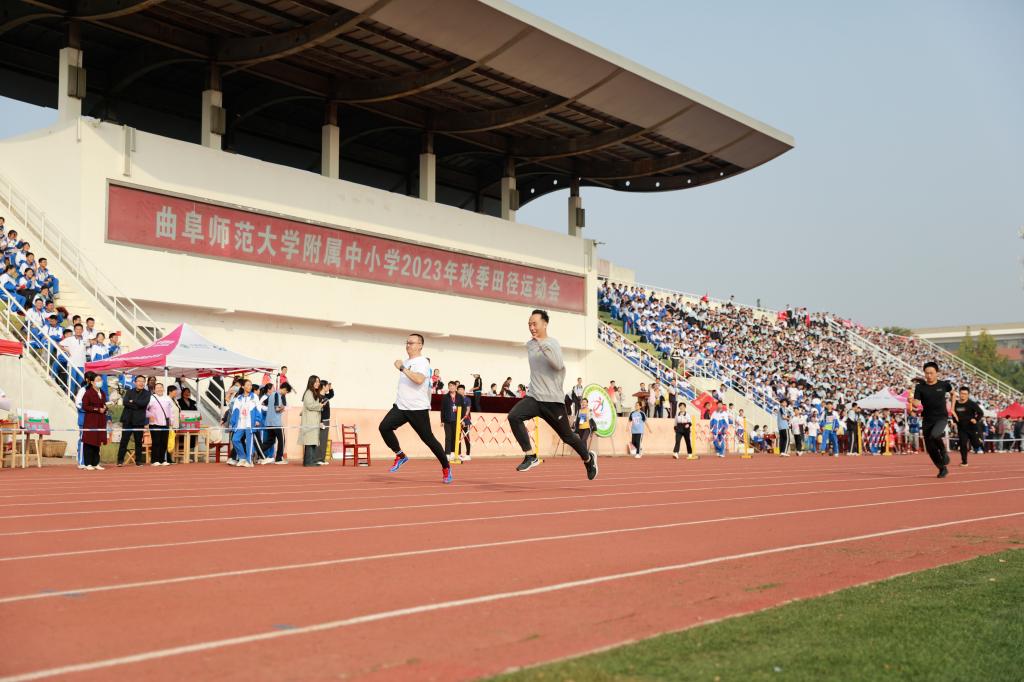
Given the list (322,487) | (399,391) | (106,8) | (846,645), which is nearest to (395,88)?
(106,8)

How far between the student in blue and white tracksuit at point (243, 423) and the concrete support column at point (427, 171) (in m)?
15.4

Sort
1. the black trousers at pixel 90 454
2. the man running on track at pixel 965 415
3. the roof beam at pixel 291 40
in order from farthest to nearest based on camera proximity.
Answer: the roof beam at pixel 291 40
the man running on track at pixel 965 415
the black trousers at pixel 90 454

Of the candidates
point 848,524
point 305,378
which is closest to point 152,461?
point 305,378

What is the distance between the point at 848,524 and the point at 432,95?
27644 mm

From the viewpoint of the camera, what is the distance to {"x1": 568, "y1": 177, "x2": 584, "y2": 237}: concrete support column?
43531 mm

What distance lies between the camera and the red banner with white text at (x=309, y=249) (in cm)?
2775

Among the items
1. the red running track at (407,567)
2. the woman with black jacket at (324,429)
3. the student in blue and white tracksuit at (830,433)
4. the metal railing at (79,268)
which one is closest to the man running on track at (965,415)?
the red running track at (407,567)

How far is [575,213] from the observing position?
1714 inches

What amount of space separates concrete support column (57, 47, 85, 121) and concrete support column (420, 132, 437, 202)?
12.0 metres

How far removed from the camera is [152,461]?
861 inches

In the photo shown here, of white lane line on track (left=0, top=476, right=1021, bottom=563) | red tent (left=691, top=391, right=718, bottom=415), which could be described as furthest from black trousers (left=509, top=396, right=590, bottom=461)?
red tent (left=691, top=391, right=718, bottom=415)

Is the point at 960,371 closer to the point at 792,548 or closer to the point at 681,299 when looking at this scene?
the point at 681,299

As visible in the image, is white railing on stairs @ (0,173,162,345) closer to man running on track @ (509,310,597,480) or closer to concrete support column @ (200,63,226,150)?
concrete support column @ (200,63,226,150)

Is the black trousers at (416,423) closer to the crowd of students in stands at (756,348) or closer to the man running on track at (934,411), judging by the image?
the man running on track at (934,411)
